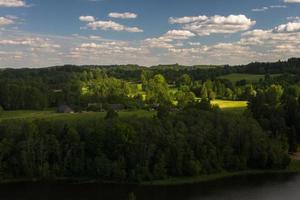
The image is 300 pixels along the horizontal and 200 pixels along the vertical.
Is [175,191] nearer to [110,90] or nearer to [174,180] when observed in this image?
[174,180]

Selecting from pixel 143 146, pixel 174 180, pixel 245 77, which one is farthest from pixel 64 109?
pixel 245 77

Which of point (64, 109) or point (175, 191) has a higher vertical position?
point (64, 109)

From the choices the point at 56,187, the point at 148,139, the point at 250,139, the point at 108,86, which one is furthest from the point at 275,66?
the point at 56,187

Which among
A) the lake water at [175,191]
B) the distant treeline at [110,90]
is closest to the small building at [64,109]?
the distant treeline at [110,90]

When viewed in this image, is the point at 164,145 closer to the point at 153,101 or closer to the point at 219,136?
the point at 219,136

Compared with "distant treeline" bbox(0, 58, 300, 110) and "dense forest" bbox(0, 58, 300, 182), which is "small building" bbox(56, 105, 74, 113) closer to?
"distant treeline" bbox(0, 58, 300, 110)

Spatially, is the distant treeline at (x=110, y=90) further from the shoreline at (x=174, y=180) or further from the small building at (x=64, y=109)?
the shoreline at (x=174, y=180)

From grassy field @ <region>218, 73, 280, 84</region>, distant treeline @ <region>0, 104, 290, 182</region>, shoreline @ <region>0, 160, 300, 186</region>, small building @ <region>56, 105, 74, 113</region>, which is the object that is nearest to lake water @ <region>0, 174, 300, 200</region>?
shoreline @ <region>0, 160, 300, 186</region>
